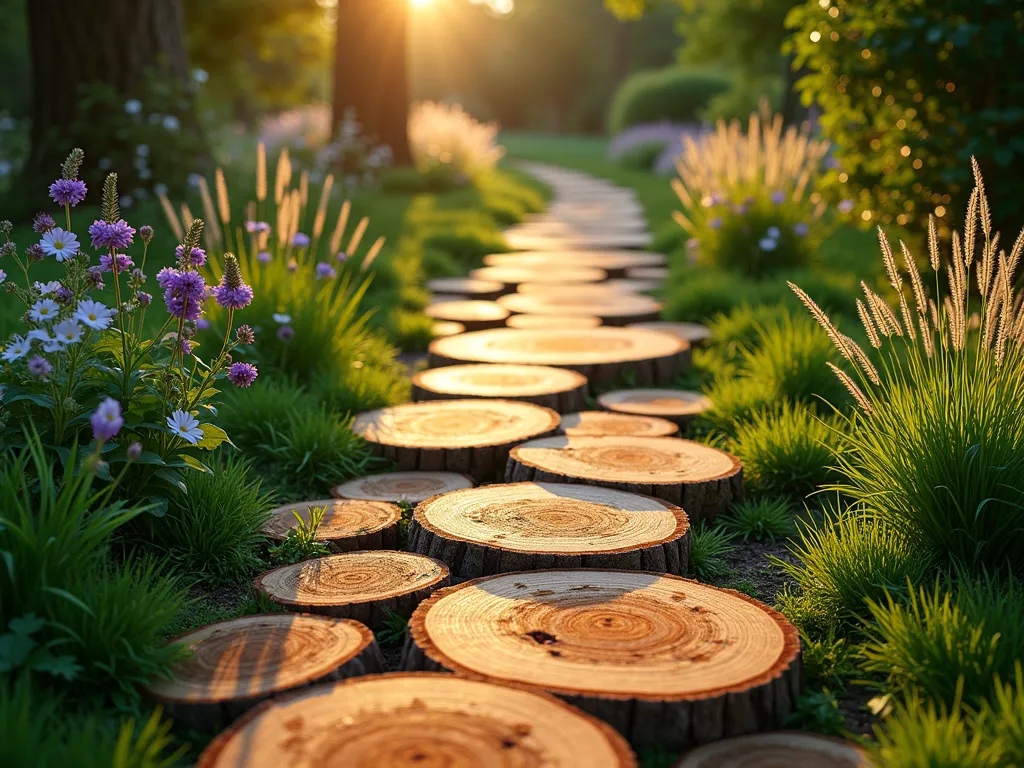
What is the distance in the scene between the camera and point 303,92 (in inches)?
928

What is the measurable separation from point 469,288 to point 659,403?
2.66m

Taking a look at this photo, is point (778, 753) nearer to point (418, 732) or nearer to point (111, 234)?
point (418, 732)

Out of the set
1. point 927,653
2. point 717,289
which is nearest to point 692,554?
point 927,653

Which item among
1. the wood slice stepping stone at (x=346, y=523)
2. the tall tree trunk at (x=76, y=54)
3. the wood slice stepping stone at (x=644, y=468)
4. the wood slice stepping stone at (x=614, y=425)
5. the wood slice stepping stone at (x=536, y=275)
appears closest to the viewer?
the wood slice stepping stone at (x=346, y=523)

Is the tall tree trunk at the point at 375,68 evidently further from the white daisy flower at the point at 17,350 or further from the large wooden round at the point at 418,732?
the large wooden round at the point at 418,732

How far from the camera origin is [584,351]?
4.91 m

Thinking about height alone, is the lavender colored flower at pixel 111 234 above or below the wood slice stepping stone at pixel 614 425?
above

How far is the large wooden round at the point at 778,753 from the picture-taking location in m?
1.88

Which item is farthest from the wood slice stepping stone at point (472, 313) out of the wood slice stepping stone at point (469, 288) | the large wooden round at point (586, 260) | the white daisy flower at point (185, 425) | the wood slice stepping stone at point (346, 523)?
the white daisy flower at point (185, 425)

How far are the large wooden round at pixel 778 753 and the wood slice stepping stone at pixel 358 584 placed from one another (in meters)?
0.90

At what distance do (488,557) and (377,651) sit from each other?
0.52m

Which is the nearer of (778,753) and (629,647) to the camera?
(778,753)

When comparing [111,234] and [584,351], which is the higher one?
[111,234]

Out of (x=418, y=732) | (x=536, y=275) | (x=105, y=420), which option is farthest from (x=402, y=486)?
(x=536, y=275)
